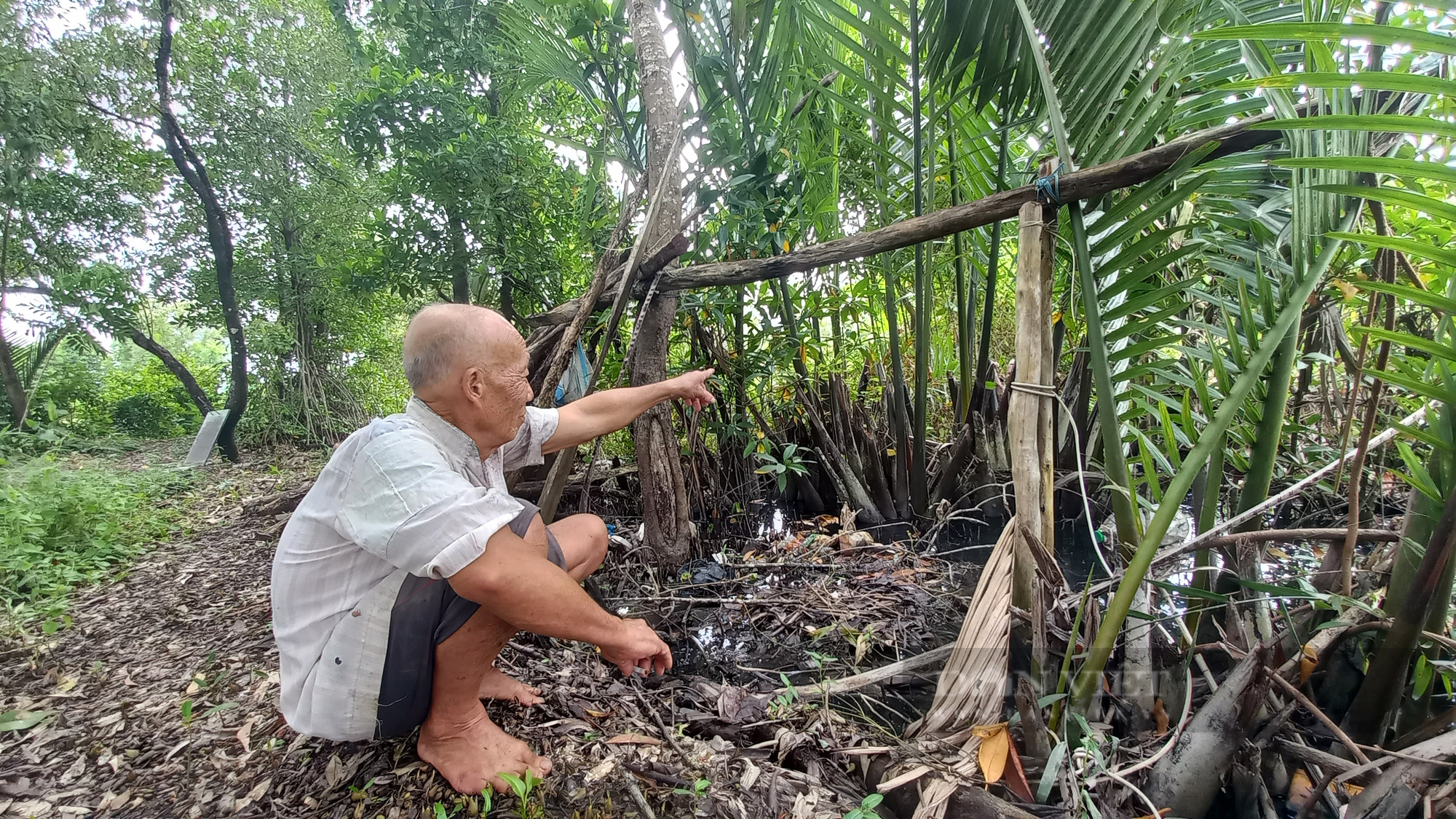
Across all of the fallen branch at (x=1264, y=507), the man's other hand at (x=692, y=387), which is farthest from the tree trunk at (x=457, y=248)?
the fallen branch at (x=1264, y=507)

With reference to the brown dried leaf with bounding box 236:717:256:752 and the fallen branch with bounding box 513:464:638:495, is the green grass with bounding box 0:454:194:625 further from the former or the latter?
the fallen branch with bounding box 513:464:638:495

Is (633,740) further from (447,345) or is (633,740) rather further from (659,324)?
(659,324)

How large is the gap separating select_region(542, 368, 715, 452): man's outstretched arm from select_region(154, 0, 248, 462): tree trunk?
19.2 feet

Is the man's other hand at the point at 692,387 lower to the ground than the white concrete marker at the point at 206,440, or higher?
higher

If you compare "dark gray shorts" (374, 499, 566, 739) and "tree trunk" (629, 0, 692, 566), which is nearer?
"dark gray shorts" (374, 499, 566, 739)

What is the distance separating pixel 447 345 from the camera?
48.0 inches

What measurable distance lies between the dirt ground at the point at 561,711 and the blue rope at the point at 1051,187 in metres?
1.24

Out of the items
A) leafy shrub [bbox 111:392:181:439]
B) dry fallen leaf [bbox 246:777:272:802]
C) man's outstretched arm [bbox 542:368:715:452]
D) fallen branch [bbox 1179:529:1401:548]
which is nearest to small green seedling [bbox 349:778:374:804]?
dry fallen leaf [bbox 246:777:272:802]

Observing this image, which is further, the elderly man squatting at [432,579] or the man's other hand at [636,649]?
the man's other hand at [636,649]

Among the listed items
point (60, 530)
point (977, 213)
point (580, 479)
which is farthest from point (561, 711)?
point (60, 530)

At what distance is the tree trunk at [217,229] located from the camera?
5.18m

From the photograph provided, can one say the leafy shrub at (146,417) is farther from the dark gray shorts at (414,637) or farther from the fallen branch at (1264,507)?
the fallen branch at (1264,507)

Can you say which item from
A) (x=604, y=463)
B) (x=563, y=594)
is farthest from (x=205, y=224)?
(x=563, y=594)

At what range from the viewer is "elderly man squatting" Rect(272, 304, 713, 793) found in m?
1.04
